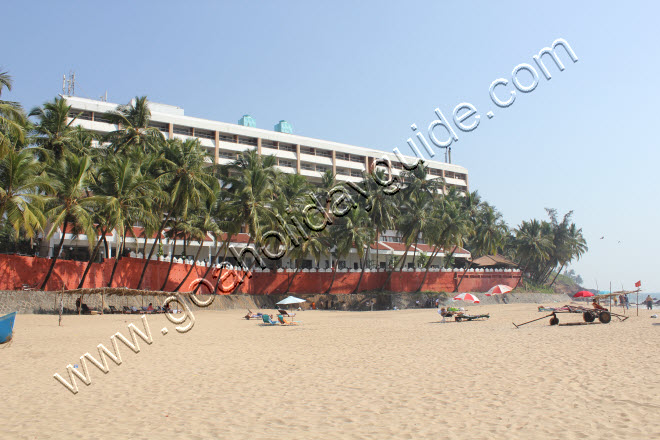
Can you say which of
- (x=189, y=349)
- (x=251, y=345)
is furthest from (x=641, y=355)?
(x=189, y=349)

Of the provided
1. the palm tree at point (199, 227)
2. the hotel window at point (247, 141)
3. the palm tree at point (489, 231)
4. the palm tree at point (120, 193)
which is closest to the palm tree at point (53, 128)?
the palm tree at point (120, 193)

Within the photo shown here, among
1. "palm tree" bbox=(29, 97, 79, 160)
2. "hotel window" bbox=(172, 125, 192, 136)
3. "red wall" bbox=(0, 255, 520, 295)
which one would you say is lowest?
"red wall" bbox=(0, 255, 520, 295)

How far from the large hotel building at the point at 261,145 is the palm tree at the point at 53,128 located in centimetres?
1390

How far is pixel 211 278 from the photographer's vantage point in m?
39.8

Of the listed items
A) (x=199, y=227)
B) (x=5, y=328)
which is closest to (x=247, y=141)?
(x=199, y=227)

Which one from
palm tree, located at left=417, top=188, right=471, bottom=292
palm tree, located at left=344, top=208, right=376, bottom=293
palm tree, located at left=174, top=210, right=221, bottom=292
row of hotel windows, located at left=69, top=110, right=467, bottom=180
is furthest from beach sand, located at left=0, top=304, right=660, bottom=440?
row of hotel windows, located at left=69, top=110, right=467, bottom=180

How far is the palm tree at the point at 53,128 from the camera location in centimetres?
3011

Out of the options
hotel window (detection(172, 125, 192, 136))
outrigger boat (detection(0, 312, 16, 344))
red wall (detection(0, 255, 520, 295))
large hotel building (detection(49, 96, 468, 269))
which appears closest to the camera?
outrigger boat (detection(0, 312, 16, 344))

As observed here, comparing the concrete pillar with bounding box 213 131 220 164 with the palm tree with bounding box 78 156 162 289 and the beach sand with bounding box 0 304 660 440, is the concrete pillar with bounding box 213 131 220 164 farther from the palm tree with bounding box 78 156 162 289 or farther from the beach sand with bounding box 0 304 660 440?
the beach sand with bounding box 0 304 660 440

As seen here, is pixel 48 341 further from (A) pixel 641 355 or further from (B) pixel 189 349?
(A) pixel 641 355

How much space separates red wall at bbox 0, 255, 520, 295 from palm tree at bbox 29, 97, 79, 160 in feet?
23.7

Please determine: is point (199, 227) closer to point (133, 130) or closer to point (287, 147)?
point (133, 130)

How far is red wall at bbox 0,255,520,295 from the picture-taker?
25.9m

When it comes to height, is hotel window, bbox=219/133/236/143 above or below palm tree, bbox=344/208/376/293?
above
